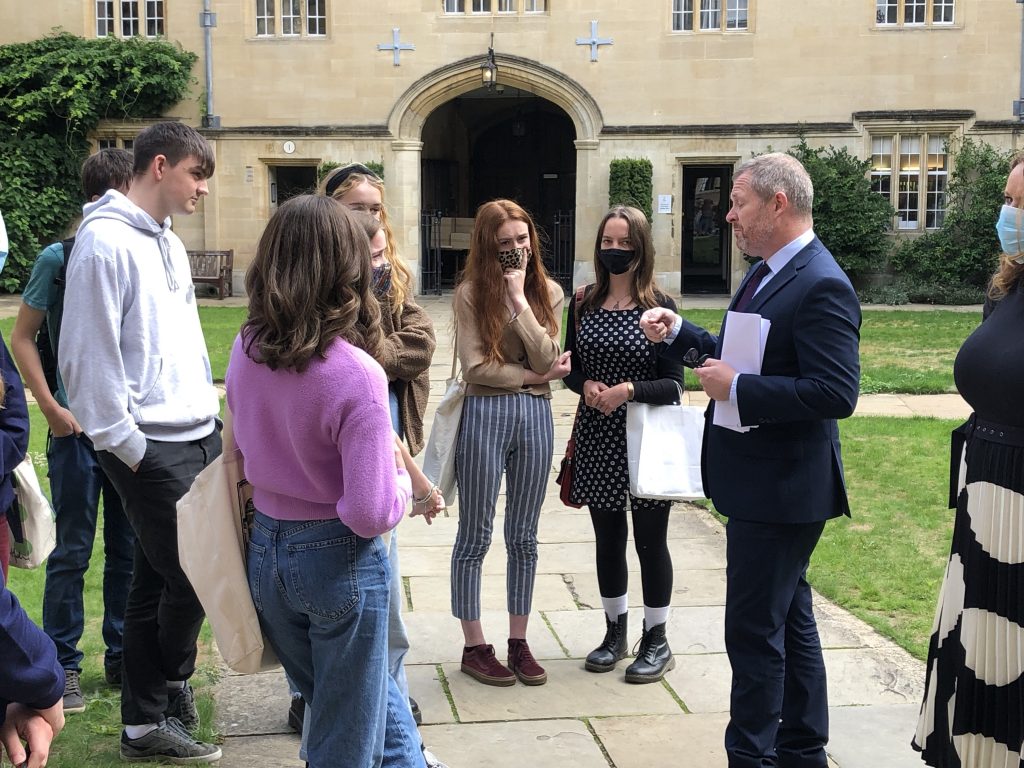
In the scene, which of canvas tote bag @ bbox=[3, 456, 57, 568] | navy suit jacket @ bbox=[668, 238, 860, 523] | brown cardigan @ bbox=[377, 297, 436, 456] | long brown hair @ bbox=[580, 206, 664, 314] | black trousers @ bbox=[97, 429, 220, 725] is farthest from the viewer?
long brown hair @ bbox=[580, 206, 664, 314]

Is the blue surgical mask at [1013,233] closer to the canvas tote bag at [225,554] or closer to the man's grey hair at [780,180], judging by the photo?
the man's grey hair at [780,180]

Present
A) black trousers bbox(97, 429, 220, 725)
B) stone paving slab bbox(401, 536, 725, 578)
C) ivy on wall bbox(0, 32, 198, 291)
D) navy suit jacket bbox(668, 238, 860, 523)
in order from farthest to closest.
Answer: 1. ivy on wall bbox(0, 32, 198, 291)
2. stone paving slab bbox(401, 536, 725, 578)
3. black trousers bbox(97, 429, 220, 725)
4. navy suit jacket bbox(668, 238, 860, 523)

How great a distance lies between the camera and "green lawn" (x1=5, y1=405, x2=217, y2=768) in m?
3.75

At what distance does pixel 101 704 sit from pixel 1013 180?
344cm

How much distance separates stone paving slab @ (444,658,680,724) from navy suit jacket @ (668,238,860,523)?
3.69 feet

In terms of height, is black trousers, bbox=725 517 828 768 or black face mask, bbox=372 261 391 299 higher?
black face mask, bbox=372 261 391 299

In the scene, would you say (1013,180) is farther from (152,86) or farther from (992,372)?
(152,86)

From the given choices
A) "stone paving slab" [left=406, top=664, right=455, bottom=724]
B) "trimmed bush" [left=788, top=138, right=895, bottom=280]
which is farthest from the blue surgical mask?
"trimmed bush" [left=788, top=138, right=895, bottom=280]

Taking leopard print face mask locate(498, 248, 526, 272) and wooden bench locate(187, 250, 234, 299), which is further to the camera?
wooden bench locate(187, 250, 234, 299)

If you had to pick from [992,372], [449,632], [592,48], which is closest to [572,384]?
[449,632]

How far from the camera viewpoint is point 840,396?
124 inches

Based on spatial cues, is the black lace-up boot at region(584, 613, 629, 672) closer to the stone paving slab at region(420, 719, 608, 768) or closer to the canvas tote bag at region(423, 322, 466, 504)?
the stone paving slab at region(420, 719, 608, 768)

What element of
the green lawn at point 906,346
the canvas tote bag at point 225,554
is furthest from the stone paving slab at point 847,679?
the green lawn at point 906,346

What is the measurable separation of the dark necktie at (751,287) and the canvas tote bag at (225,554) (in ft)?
5.12
